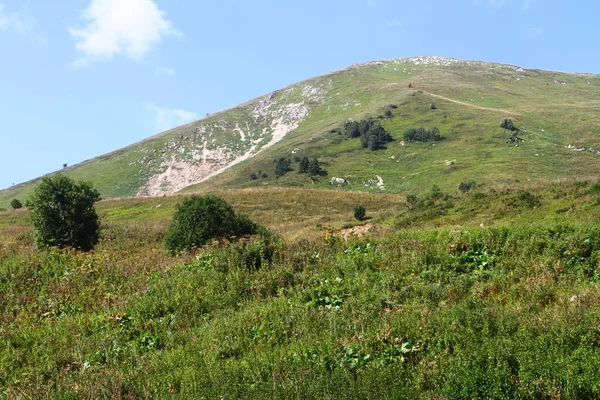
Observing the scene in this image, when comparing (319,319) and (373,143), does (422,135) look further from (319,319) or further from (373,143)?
(319,319)

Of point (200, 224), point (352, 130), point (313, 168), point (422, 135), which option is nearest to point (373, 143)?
point (422, 135)

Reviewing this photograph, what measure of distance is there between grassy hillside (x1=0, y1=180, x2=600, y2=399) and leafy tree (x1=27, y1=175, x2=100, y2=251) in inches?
532

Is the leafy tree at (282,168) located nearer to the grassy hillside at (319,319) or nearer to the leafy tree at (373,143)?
the leafy tree at (373,143)

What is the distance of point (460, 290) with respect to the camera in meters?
8.47

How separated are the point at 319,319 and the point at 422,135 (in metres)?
98.2

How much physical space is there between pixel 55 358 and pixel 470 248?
9.38m

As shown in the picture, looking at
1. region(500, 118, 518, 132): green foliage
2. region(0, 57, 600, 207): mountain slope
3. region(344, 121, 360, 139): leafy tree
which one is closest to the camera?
region(0, 57, 600, 207): mountain slope

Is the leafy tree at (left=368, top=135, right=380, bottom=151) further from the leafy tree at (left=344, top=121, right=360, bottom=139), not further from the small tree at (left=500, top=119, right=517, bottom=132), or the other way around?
the small tree at (left=500, top=119, right=517, bottom=132)

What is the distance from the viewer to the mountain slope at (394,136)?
78562 mm

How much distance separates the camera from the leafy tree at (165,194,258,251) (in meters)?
21.8

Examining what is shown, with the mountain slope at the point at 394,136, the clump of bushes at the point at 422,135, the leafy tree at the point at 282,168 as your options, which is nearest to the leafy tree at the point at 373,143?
the mountain slope at the point at 394,136

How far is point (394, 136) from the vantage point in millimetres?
106375

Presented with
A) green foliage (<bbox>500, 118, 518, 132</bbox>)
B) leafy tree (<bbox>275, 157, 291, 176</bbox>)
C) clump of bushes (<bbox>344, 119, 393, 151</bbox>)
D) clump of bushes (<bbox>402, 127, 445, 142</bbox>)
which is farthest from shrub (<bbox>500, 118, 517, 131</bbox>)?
leafy tree (<bbox>275, 157, 291, 176</bbox>)

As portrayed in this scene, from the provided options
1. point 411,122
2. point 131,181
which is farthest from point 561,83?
point 131,181
